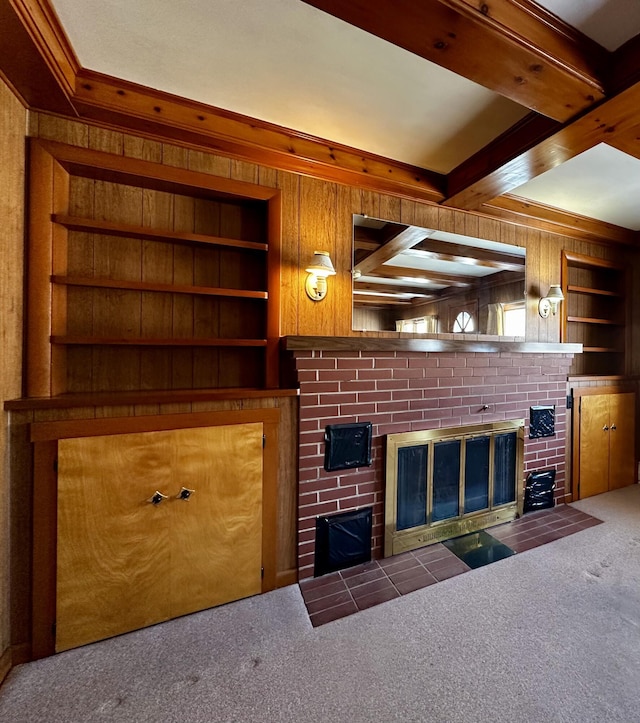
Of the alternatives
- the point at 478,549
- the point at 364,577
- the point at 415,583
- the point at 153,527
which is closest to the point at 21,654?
the point at 153,527

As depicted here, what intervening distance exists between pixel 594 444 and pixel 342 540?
2.60m

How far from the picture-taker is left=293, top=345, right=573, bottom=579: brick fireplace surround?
5.97ft

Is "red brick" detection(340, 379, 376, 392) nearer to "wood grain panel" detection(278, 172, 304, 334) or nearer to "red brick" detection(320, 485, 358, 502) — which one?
"wood grain panel" detection(278, 172, 304, 334)

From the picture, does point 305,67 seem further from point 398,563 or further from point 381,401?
point 398,563

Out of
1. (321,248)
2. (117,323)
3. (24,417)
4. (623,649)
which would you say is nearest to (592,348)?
(623,649)

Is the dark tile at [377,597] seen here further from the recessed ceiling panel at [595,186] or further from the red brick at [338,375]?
the recessed ceiling panel at [595,186]

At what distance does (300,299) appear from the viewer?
1.93 metres

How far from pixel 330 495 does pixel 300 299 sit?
3.86 feet

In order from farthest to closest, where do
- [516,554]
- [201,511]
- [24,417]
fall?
[516,554] → [201,511] → [24,417]

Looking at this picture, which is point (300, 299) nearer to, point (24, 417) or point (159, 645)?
point (24, 417)

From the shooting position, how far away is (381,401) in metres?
1.99

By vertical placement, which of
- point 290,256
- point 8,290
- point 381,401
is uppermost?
point 290,256

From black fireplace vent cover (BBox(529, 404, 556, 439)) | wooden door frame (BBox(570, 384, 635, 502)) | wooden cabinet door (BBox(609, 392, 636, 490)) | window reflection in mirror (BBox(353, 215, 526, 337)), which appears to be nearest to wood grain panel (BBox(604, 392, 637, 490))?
wooden cabinet door (BBox(609, 392, 636, 490))

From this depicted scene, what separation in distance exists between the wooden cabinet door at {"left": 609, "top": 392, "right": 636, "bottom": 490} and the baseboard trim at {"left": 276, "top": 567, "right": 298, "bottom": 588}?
3120 mm
